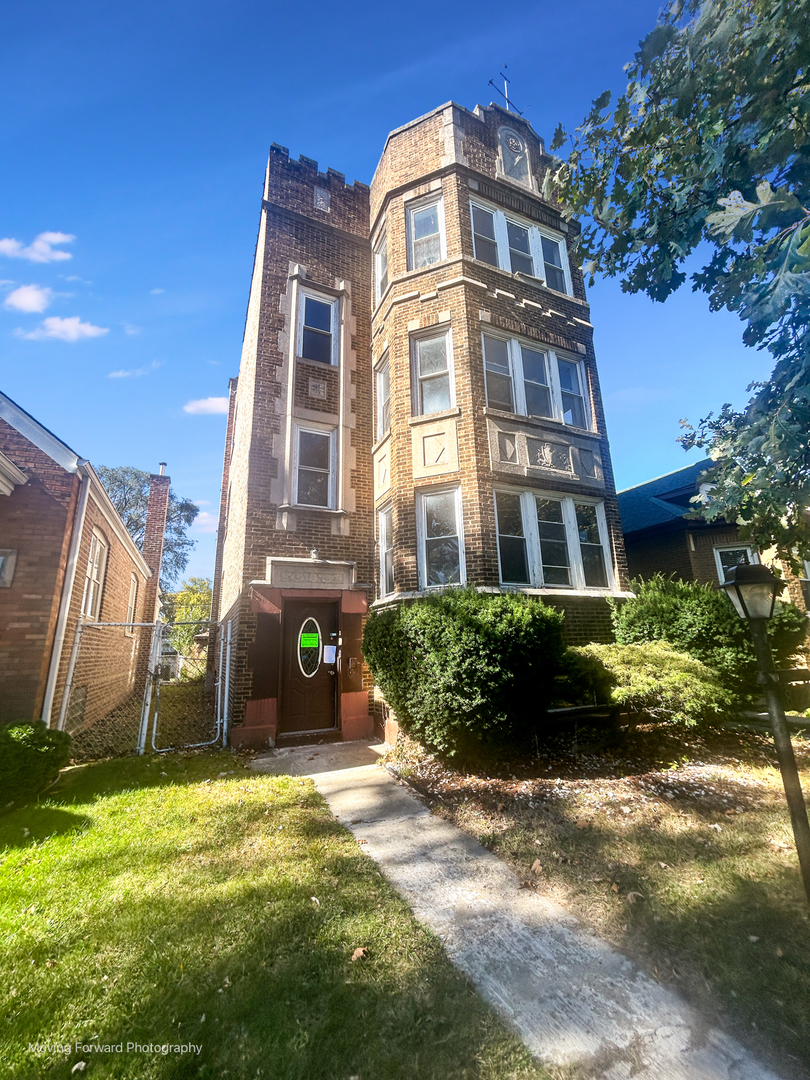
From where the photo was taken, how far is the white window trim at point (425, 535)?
28.7ft

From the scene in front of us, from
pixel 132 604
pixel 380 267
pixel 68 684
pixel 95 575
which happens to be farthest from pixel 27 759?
pixel 380 267

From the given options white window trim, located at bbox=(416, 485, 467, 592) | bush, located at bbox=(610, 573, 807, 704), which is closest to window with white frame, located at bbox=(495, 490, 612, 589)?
white window trim, located at bbox=(416, 485, 467, 592)

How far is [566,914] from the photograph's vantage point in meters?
3.24

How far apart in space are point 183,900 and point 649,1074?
10.2ft

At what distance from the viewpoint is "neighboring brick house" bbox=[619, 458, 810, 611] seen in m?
13.5

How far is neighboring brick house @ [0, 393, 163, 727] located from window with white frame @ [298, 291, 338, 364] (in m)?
5.54

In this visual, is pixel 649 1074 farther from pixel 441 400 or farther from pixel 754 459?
pixel 441 400

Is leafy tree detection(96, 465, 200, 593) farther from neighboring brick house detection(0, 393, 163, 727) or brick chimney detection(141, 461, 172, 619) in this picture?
neighboring brick house detection(0, 393, 163, 727)

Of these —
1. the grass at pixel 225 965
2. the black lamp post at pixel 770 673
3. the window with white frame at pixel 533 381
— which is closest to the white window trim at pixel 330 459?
the window with white frame at pixel 533 381

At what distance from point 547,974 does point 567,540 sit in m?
8.00

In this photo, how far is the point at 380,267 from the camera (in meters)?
11.9

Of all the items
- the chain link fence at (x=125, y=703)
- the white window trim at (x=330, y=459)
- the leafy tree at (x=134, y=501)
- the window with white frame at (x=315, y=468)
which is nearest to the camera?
the chain link fence at (x=125, y=703)

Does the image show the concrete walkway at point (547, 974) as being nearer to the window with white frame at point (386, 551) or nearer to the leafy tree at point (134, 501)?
the window with white frame at point (386, 551)

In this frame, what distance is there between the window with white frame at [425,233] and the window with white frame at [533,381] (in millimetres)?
2495
